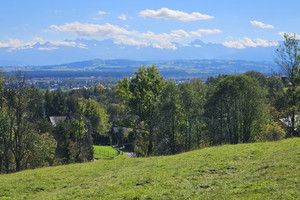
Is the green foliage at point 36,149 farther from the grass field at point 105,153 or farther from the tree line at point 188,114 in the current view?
the grass field at point 105,153

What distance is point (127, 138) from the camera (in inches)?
3730

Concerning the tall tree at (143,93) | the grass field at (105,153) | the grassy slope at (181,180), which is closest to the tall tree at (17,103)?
the grassy slope at (181,180)

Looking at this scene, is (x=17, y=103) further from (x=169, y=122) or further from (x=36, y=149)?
(x=169, y=122)

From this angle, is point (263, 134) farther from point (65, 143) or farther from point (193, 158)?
point (65, 143)

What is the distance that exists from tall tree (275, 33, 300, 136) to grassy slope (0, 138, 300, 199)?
15406 millimetres

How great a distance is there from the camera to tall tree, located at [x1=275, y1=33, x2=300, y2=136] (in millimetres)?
34938

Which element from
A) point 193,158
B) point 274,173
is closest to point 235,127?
point 193,158

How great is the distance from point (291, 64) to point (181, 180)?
27339 mm

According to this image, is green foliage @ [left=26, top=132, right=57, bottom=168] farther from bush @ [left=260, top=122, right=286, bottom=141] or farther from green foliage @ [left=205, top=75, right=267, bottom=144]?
bush @ [left=260, top=122, right=286, bottom=141]

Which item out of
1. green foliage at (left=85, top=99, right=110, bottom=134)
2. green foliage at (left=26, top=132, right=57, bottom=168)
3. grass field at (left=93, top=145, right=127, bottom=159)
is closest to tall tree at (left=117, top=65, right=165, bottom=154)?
green foliage at (left=26, top=132, right=57, bottom=168)

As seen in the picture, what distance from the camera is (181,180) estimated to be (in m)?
16.4

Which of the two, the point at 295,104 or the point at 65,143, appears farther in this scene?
the point at 65,143

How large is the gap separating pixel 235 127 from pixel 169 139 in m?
10.0

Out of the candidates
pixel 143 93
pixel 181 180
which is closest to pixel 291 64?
pixel 143 93
